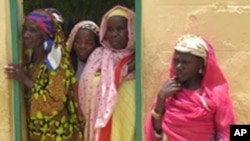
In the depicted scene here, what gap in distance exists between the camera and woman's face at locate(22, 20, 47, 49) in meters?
4.86

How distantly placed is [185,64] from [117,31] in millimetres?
702

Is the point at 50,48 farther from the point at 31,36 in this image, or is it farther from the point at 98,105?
the point at 98,105

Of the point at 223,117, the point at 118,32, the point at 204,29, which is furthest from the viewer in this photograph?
the point at 118,32

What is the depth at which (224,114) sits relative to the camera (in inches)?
173

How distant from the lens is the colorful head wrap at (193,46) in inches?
172

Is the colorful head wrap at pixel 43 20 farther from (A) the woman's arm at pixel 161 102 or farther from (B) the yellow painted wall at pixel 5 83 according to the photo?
(A) the woman's arm at pixel 161 102

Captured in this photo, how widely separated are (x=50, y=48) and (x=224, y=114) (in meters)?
Result: 1.25

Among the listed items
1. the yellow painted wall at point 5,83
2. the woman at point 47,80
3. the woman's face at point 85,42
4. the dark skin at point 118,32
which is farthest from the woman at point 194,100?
the yellow painted wall at point 5,83

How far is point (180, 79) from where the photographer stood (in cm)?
446

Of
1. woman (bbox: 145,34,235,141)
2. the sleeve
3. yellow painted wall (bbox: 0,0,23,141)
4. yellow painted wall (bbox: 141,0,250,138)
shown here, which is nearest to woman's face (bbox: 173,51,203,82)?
woman (bbox: 145,34,235,141)

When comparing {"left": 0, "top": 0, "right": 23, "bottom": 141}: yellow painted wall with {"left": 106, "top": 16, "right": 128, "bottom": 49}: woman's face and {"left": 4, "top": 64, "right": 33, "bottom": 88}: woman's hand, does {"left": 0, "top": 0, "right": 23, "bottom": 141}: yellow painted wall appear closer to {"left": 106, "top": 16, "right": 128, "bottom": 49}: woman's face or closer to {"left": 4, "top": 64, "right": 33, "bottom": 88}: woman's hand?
{"left": 4, "top": 64, "right": 33, "bottom": 88}: woman's hand

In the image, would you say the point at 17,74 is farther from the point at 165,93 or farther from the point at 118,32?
the point at 165,93

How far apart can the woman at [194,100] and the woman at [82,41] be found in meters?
0.84

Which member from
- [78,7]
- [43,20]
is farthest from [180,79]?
[78,7]
